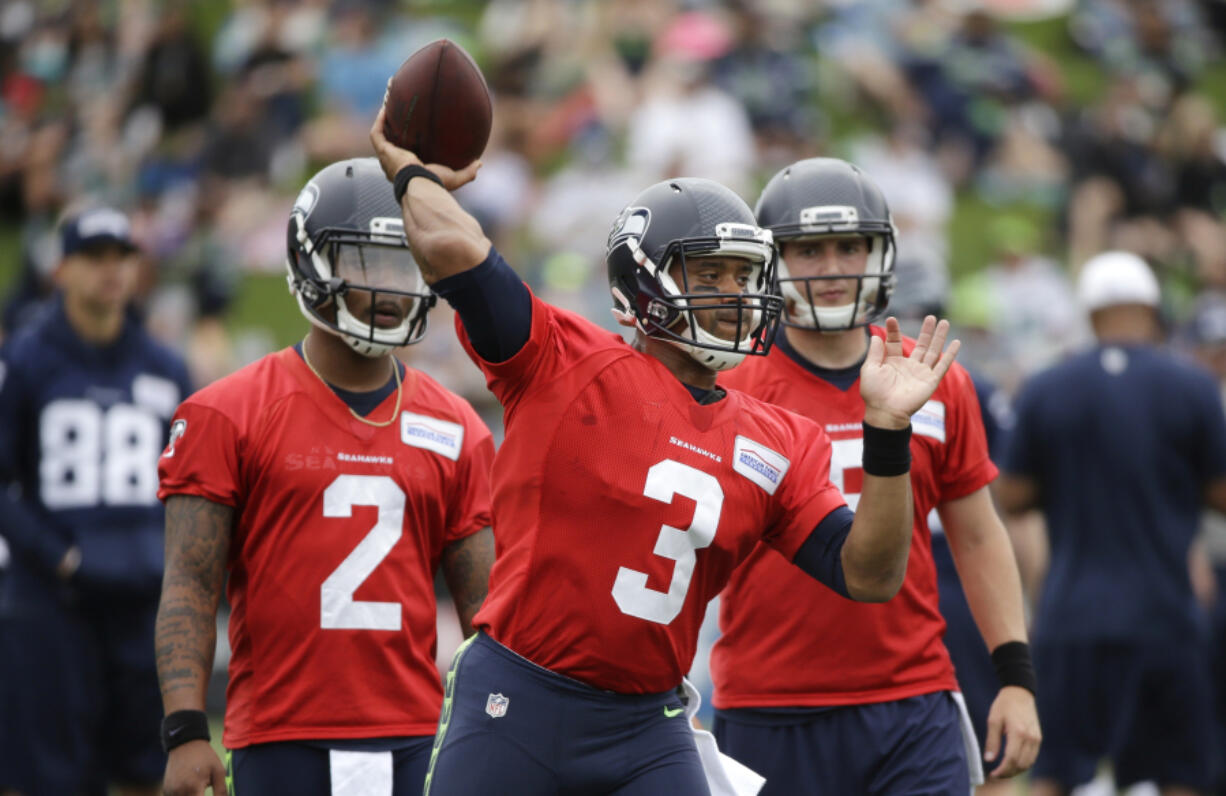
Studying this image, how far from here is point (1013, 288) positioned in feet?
43.4

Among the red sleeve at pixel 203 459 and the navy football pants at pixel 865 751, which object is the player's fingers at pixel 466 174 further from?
the navy football pants at pixel 865 751

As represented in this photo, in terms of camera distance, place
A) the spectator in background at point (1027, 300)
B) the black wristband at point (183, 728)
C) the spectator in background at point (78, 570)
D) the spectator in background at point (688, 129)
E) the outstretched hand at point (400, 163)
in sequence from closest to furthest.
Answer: the outstretched hand at point (400, 163) → the black wristband at point (183, 728) → the spectator in background at point (78, 570) → the spectator in background at point (1027, 300) → the spectator in background at point (688, 129)

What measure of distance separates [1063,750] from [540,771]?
13.3 ft

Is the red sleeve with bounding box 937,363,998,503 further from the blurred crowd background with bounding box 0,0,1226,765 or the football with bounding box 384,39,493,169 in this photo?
the blurred crowd background with bounding box 0,0,1226,765

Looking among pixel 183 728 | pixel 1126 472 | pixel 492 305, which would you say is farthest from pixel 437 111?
pixel 1126 472

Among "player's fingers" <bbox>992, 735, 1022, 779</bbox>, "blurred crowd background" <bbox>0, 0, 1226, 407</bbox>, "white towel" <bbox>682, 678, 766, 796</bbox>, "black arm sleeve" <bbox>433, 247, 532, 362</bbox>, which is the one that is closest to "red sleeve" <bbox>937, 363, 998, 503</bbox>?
"player's fingers" <bbox>992, 735, 1022, 779</bbox>

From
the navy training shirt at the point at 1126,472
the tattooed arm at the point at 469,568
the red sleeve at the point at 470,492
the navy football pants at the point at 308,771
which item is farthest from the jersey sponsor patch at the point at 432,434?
the navy training shirt at the point at 1126,472

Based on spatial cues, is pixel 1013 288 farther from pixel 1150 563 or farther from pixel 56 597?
pixel 56 597

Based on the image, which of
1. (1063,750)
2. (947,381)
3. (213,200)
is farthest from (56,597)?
(213,200)

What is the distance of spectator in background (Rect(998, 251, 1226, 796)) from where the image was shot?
263 inches

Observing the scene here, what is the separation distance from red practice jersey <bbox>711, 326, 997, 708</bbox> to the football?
1376 millimetres

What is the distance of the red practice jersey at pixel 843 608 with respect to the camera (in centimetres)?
445

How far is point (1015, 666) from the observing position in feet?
15.0

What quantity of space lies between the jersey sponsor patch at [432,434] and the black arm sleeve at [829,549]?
1.11 m
